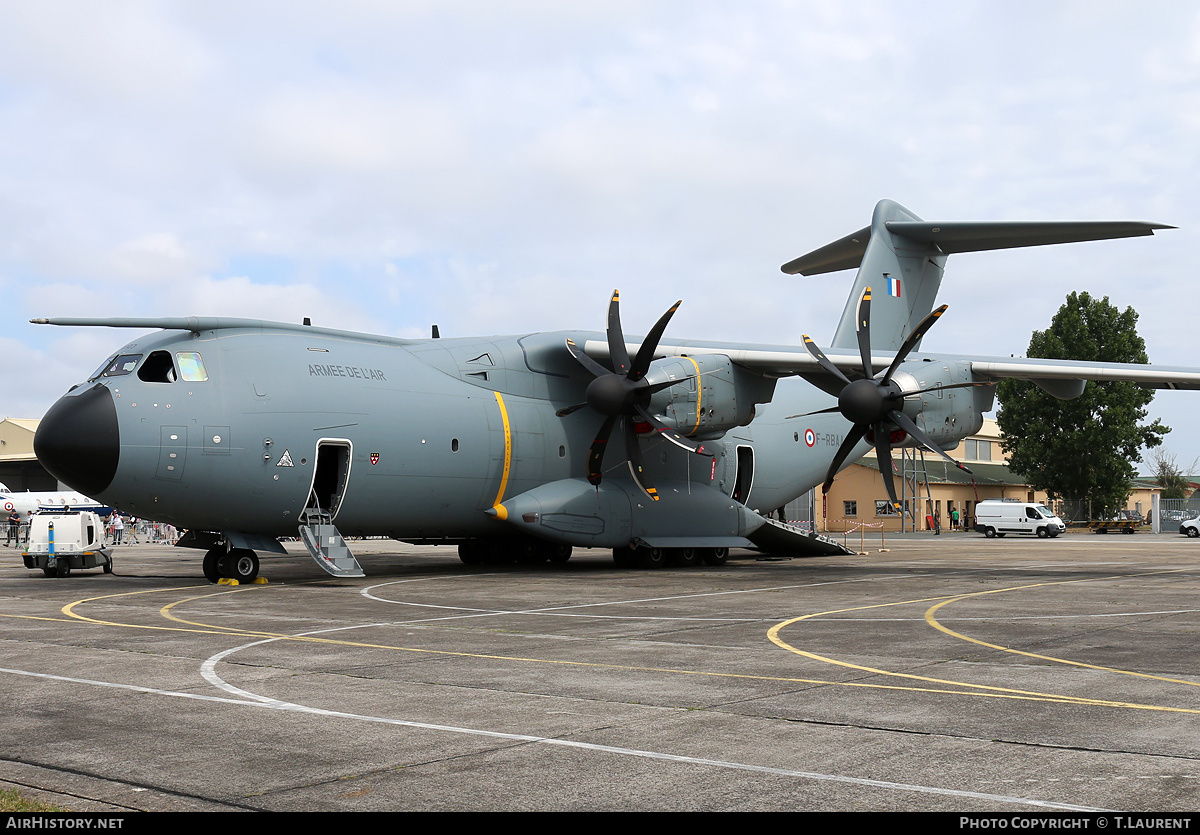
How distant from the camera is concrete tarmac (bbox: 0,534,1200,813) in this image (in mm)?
5648

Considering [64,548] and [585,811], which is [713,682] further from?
[64,548]

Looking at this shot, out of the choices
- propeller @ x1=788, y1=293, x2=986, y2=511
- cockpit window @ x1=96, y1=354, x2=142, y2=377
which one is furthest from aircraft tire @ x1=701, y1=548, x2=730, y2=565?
cockpit window @ x1=96, y1=354, x2=142, y2=377

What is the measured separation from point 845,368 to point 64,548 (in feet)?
58.2

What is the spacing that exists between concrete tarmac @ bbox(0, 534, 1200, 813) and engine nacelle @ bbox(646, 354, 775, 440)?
22.0ft

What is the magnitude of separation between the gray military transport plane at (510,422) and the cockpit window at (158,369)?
40 millimetres

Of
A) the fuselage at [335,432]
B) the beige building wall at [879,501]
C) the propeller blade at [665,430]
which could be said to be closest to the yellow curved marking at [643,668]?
the fuselage at [335,432]

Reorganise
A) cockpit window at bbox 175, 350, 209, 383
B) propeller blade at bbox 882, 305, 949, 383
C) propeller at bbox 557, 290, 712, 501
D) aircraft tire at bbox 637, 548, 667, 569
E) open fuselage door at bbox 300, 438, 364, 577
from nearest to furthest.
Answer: cockpit window at bbox 175, 350, 209, 383 → open fuselage door at bbox 300, 438, 364, 577 → propeller blade at bbox 882, 305, 949, 383 → propeller at bbox 557, 290, 712, 501 → aircraft tire at bbox 637, 548, 667, 569

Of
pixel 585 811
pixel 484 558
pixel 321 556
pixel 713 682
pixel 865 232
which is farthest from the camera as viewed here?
pixel 865 232

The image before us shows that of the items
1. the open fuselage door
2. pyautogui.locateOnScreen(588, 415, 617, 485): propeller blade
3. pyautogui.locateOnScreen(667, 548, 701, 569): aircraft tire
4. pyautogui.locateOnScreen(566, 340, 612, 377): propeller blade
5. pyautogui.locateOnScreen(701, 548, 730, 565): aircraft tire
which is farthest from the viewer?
pyautogui.locateOnScreen(701, 548, 730, 565): aircraft tire

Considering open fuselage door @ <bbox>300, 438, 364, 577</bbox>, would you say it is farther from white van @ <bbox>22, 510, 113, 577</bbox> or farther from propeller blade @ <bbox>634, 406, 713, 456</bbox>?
white van @ <bbox>22, 510, 113, 577</bbox>

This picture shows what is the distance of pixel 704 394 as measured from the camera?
2309 centimetres

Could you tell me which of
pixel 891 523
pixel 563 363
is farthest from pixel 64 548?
pixel 891 523

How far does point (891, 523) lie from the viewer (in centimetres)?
6638

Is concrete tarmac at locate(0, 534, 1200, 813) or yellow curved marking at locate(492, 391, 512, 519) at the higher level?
yellow curved marking at locate(492, 391, 512, 519)
